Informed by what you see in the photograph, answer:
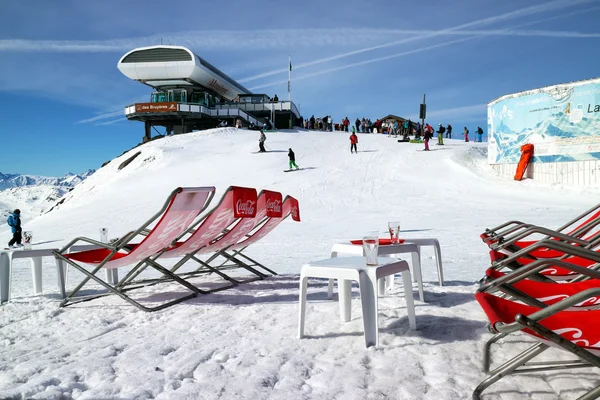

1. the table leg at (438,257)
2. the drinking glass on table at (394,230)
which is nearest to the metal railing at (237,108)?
the table leg at (438,257)

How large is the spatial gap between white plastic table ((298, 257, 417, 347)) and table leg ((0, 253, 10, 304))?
3.19m

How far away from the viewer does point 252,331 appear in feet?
11.1

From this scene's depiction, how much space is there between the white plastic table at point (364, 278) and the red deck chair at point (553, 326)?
960mm

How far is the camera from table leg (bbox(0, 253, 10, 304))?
180 inches

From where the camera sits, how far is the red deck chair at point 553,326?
163cm

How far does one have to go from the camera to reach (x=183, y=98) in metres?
46.1

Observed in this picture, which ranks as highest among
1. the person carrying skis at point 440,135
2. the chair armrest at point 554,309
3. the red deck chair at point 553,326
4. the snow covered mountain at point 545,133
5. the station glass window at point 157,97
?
the station glass window at point 157,97

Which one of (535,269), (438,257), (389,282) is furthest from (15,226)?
(535,269)

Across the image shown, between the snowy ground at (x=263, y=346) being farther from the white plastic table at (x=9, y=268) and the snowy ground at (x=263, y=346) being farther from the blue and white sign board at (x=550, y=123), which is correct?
the blue and white sign board at (x=550, y=123)

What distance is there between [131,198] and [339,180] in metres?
8.61

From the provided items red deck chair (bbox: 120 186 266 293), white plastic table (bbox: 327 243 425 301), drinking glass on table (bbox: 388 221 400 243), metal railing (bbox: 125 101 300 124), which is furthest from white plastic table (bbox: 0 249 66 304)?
metal railing (bbox: 125 101 300 124)

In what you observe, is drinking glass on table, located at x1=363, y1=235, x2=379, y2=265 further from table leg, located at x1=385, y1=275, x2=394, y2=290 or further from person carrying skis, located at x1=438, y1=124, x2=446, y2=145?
person carrying skis, located at x1=438, y1=124, x2=446, y2=145

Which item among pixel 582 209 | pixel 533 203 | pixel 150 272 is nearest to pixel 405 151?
pixel 533 203

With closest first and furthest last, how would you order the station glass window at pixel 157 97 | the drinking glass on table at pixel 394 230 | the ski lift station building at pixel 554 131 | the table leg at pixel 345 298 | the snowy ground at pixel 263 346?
the snowy ground at pixel 263 346 → the table leg at pixel 345 298 → the drinking glass on table at pixel 394 230 → the ski lift station building at pixel 554 131 → the station glass window at pixel 157 97
